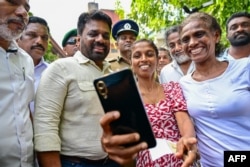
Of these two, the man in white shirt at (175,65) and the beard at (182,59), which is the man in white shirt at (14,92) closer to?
the man in white shirt at (175,65)

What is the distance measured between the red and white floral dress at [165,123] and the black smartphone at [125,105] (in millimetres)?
1223

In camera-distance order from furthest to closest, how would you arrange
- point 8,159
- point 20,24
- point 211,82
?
1. point 211,82
2. point 20,24
3. point 8,159

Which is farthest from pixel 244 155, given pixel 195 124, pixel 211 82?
pixel 211 82

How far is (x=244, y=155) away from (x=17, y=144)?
1559 millimetres

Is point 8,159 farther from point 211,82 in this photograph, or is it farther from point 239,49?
point 239,49

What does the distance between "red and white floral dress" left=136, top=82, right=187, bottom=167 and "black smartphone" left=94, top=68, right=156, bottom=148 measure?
122 centimetres

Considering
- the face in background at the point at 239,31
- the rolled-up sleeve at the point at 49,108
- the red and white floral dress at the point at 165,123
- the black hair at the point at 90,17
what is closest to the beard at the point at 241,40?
the face in background at the point at 239,31

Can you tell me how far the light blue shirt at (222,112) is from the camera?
2424mm

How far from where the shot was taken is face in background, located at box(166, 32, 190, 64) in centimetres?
429

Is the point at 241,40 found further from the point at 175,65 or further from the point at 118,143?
the point at 118,143

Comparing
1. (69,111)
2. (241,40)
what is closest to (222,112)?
(69,111)

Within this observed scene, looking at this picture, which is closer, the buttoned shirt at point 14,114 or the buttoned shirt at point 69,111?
the buttoned shirt at point 14,114

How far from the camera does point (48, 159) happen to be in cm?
235

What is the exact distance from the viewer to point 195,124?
8.52 ft
